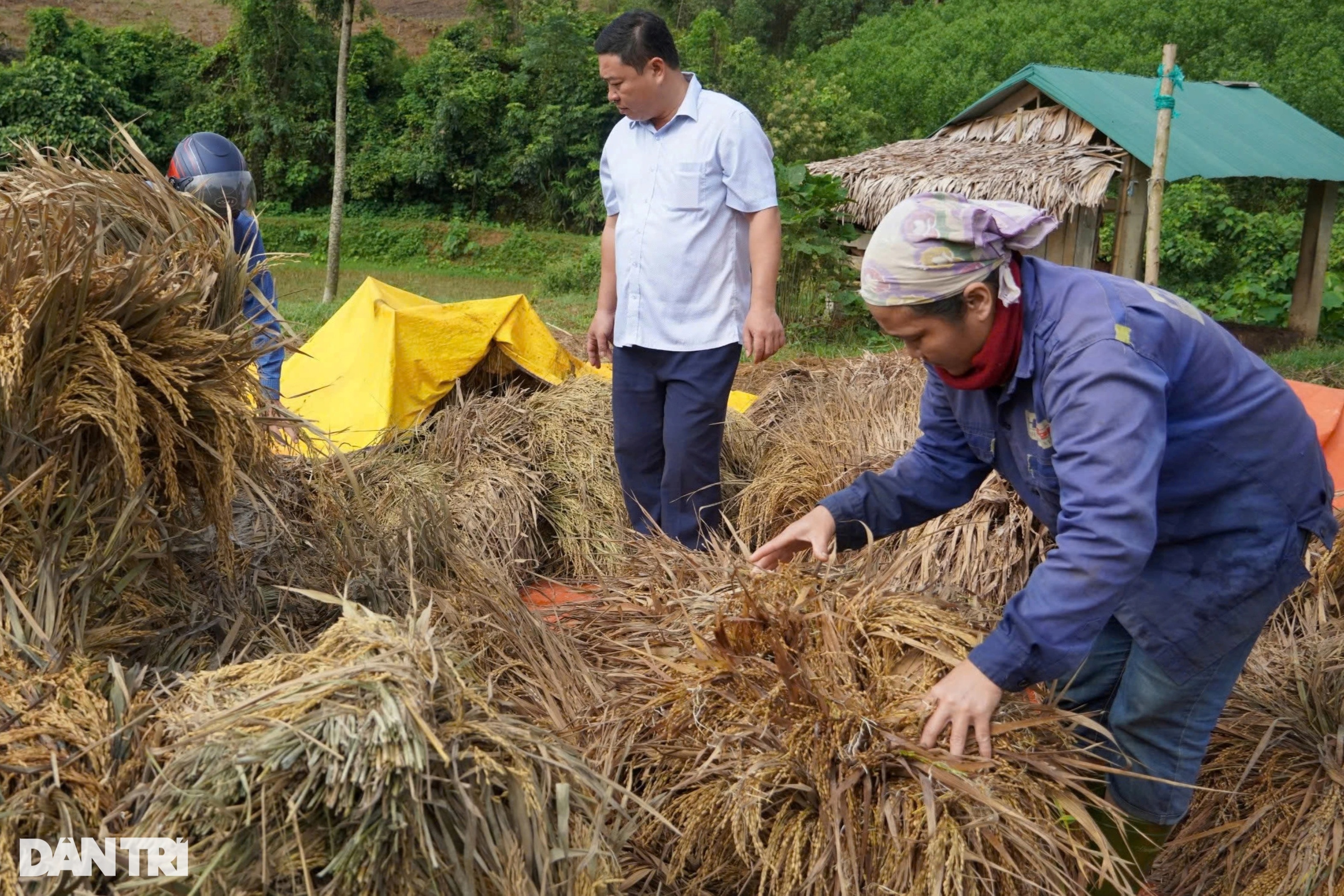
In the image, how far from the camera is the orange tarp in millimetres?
3643

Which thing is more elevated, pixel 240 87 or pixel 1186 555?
pixel 240 87

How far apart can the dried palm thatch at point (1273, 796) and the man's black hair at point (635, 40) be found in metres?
2.33

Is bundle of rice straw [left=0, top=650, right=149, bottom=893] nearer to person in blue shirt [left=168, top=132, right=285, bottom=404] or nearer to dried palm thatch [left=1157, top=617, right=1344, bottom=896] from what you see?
person in blue shirt [left=168, top=132, right=285, bottom=404]

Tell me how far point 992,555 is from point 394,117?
74.9 feet

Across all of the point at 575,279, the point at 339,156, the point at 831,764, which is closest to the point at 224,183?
the point at 831,764

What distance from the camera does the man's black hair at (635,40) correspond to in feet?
10.8

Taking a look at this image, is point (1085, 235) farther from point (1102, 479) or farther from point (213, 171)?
point (1102, 479)

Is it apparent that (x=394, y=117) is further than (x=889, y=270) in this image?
Yes

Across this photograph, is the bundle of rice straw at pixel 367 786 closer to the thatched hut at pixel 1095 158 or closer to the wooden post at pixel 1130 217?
the thatched hut at pixel 1095 158

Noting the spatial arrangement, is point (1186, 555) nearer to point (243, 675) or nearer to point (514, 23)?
point (243, 675)

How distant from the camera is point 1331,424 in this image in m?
3.71

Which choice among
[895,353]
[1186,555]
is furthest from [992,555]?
[895,353]

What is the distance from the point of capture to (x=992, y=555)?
10.8ft

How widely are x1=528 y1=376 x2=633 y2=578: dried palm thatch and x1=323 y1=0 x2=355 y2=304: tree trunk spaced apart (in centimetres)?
904
